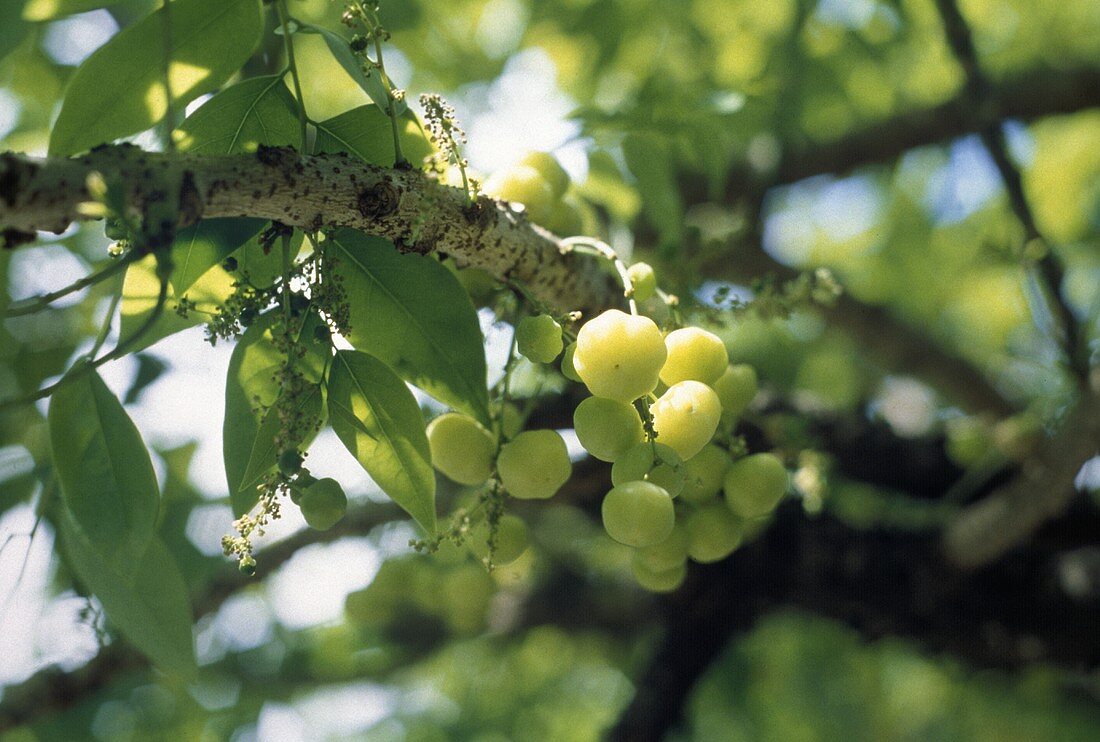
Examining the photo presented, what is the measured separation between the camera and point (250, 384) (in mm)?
1103

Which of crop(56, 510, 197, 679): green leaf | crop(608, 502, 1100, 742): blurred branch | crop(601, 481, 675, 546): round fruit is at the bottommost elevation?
crop(608, 502, 1100, 742): blurred branch

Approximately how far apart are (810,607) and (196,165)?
7.61ft

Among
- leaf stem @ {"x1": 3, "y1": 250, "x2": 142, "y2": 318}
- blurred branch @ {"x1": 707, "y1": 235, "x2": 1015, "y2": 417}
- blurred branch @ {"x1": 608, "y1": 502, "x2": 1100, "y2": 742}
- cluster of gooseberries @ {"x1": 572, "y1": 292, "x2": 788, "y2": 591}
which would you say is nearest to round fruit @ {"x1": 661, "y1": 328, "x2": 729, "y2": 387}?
cluster of gooseberries @ {"x1": 572, "y1": 292, "x2": 788, "y2": 591}

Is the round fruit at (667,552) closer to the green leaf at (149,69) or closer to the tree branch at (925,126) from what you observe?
the green leaf at (149,69)

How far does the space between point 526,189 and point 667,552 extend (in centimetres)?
57

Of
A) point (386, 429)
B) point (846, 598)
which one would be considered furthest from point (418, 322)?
point (846, 598)

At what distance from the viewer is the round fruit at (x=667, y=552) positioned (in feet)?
4.23

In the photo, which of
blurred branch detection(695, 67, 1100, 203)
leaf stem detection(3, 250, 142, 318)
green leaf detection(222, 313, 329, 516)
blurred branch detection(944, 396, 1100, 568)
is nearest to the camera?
leaf stem detection(3, 250, 142, 318)

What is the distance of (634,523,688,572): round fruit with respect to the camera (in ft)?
4.23

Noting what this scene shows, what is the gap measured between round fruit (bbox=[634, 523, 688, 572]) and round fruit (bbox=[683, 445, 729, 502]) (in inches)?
2.1

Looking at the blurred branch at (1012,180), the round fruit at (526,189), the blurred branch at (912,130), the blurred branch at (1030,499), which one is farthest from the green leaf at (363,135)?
the blurred branch at (912,130)

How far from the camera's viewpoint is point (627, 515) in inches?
40.1

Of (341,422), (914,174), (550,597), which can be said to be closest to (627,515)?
(341,422)

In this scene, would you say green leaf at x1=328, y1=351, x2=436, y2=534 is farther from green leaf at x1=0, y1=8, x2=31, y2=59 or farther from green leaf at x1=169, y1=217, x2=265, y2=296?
green leaf at x1=0, y1=8, x2=31, y2=59
